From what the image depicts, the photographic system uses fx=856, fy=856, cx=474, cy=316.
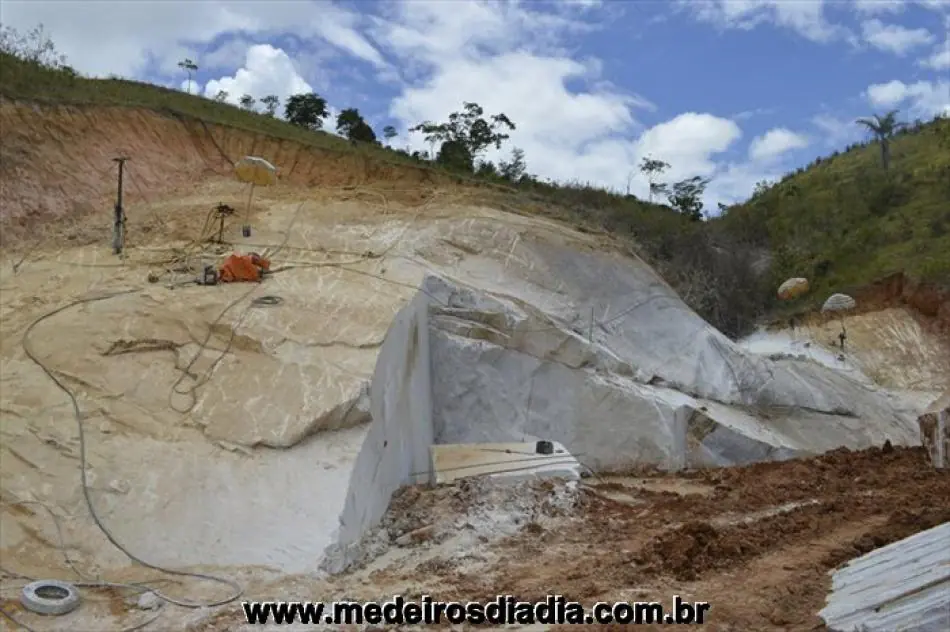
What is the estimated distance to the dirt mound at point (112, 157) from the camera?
1282 cm

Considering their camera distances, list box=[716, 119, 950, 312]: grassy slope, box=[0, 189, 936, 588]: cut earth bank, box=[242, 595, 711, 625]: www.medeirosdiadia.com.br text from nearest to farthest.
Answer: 1. box=[242, 595, 711, 625]: www.medeirosdiadia.com.br text
2. box=[0, 189, 936, 588]: cut earth bank
3. box=[716, 119, 950, 312]: grassy slope

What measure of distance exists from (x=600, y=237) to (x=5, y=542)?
414 inches

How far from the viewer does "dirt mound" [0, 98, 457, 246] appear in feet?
42.1

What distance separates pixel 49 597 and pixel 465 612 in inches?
93.7

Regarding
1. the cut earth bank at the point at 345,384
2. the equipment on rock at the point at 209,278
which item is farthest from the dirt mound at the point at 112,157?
the equipment on rock at the point at 209,278

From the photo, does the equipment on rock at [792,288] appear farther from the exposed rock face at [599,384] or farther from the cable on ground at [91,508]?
the cable on ground at [91,508]

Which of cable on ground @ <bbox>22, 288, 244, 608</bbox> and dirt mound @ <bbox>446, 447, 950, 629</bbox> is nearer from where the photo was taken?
dirt mound @ <bbox>446, 447, 950, 629</bbox>

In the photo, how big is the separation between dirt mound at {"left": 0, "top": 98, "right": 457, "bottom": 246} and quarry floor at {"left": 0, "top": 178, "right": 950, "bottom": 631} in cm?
287

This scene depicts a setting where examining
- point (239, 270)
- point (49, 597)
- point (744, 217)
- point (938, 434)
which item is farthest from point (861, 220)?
point (49, 597)

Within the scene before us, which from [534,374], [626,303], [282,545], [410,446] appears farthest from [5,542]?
[626,303]

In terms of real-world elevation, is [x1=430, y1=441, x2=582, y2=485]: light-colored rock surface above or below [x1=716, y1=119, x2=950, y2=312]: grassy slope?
below

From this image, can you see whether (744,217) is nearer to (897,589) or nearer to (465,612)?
(465,612)

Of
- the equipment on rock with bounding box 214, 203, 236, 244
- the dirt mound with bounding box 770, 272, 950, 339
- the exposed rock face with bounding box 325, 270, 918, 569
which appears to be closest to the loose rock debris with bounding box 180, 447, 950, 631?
the exposed rock face with bounding box 325, 270, 918, 569

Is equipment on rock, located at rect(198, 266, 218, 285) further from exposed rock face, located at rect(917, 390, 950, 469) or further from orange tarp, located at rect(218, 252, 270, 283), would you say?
exposed rock face, located at rect(917, 390, 950, 469)
